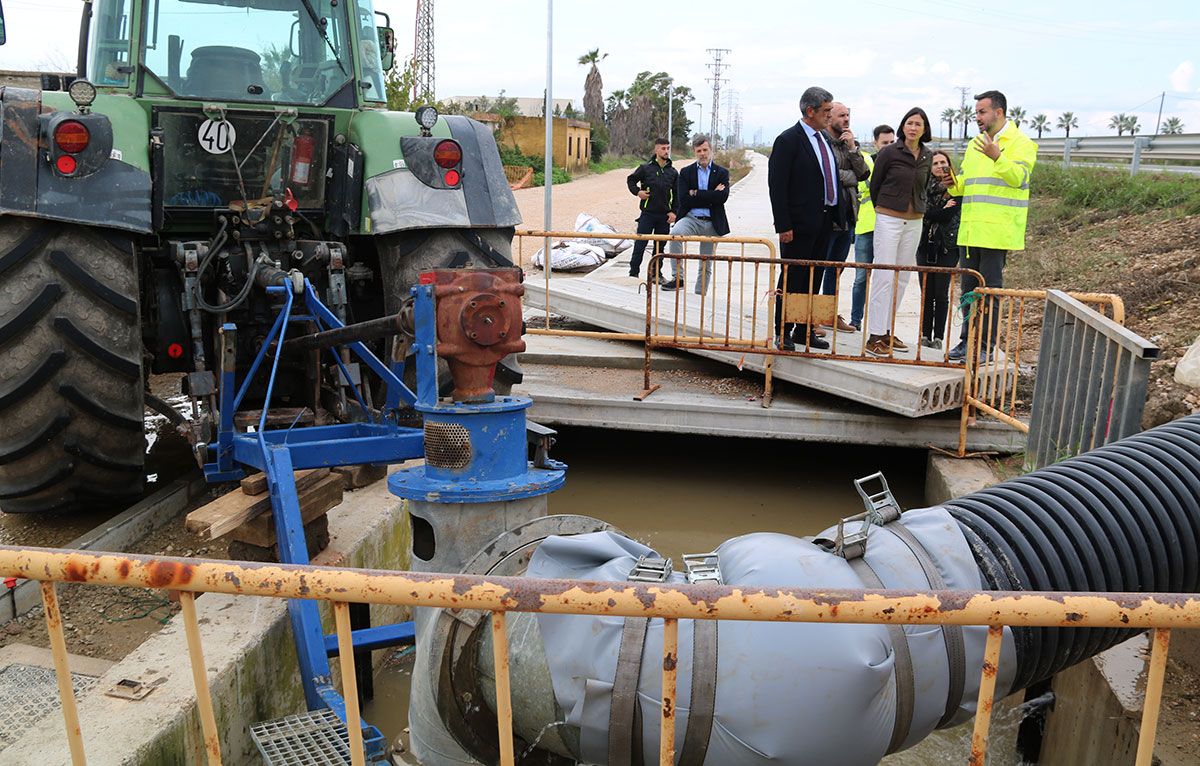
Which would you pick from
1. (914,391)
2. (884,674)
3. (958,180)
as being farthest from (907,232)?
(884,674)

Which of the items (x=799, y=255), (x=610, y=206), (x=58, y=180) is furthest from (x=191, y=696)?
(x=610, y=206)

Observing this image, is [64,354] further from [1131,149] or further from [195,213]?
[1131,149]

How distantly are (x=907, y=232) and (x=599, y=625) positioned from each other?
588 cm

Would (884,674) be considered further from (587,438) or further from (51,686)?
(587,438)

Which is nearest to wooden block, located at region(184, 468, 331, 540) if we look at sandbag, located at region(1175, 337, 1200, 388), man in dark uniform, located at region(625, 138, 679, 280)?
sandbag, located at region(1175, 337, 1200, 388)

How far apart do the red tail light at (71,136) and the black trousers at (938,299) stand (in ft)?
16.8

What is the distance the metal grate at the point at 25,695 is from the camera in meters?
2.86

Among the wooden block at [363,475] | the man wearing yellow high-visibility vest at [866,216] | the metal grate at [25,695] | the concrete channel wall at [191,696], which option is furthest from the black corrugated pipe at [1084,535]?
the man wearing yellow high-visibility vest at [866,216]

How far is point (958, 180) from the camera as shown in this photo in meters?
6.95

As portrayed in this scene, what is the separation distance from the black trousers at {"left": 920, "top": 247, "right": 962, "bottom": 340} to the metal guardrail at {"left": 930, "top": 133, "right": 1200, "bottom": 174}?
7939mm

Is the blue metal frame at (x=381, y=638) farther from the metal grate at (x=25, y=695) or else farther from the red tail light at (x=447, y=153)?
the red tail light at (x=447, y=153)

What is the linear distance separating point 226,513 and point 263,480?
22cm

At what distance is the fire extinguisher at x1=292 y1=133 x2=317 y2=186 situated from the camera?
4.77 metres

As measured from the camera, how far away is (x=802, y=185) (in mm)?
6715
